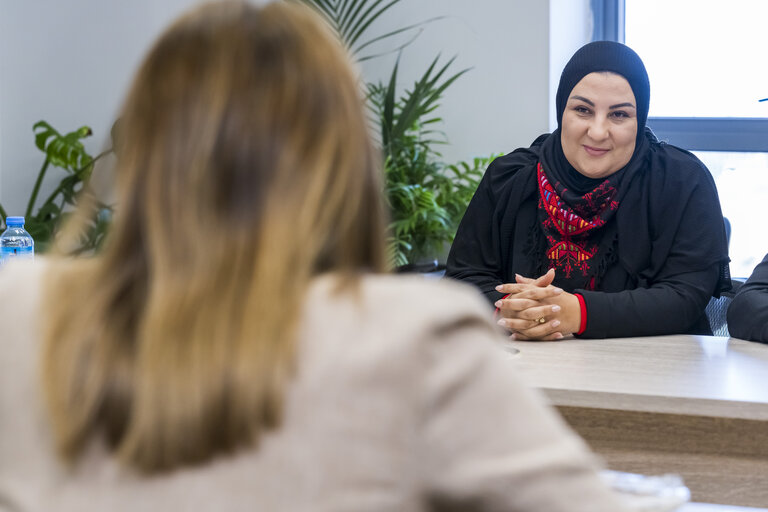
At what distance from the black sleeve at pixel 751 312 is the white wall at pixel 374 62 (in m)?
1.61

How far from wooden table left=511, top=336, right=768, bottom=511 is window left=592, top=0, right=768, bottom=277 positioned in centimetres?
220

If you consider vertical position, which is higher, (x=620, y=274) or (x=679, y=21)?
(x=679, y=21)

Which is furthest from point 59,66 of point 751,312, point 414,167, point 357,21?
point 751,312

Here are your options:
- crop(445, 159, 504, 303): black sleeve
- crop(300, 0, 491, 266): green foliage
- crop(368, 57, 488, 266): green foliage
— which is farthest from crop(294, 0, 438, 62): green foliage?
crop(445, 159, 504, 303): black sleeve

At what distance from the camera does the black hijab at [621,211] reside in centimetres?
199

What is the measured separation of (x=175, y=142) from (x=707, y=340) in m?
1.39

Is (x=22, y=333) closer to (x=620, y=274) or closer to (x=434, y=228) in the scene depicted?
(x=620, y=274)

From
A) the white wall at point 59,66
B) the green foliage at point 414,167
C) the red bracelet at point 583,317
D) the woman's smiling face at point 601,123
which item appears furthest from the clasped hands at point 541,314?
the white wall at point 59,66

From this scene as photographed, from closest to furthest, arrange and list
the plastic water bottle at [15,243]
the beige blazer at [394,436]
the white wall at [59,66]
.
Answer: the beige blazer at [394,436] → the plastic water bottle at [15,243] → the white wall at [59,66]

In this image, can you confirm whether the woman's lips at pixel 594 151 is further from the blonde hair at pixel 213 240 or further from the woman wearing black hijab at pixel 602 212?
the blonde hair at pixel 213 240

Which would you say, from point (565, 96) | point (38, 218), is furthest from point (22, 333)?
point (38, 218)

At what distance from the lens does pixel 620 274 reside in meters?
2.02

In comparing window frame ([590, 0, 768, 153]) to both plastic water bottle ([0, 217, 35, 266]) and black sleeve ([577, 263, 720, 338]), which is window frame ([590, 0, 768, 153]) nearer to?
black sleeve ([577, 263, 720, 338])

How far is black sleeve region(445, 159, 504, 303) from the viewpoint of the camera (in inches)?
83.5
